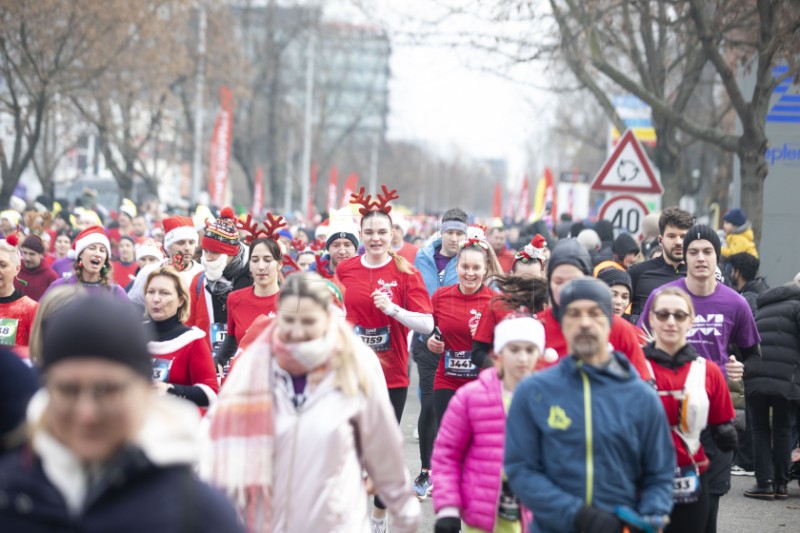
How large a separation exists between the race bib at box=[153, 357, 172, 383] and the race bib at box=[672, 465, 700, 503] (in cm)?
259

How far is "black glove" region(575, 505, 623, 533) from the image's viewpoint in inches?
181

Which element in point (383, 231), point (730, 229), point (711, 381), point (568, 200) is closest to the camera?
point (711, 381)

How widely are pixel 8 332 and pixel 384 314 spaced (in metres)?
2.64

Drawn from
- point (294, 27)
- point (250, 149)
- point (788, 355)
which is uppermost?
point (294, 27)

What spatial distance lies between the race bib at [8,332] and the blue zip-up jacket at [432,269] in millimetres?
4183

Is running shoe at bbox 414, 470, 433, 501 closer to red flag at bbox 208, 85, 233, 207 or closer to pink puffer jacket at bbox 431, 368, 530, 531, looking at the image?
pink puffer jacket at bbox 431, 368, 530, 531

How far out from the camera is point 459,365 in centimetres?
871

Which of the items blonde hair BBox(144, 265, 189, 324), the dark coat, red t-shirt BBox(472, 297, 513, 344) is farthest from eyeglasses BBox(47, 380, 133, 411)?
red t-shirt BBox(472, 297, 513, 344)

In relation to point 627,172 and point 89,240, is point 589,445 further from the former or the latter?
point 627,172

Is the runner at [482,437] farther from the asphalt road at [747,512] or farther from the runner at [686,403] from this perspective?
the asphalt road at [747,512]

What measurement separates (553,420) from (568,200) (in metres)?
36.2

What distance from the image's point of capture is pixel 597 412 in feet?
15.4

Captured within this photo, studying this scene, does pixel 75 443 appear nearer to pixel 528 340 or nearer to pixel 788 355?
pixel 528 340

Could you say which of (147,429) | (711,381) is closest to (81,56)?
(711,381)
